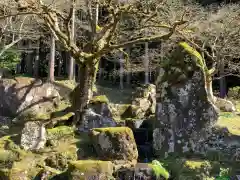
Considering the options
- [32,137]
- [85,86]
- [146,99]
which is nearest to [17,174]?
[32,137]

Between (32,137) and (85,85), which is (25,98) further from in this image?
(32,137)

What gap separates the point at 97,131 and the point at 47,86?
18.6ft

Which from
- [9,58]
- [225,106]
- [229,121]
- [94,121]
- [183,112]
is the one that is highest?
[9,58]

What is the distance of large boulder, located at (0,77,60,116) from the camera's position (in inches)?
538

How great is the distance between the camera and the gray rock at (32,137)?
9.66 meters

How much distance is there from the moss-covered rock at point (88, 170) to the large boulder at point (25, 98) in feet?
20.1

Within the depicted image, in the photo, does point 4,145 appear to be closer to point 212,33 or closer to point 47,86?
point 47,86

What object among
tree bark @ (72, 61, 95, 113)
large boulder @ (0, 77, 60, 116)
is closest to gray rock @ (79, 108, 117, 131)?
tree bark @ (72, 61, 95, 113)

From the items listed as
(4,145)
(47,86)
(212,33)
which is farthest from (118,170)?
(212,33)

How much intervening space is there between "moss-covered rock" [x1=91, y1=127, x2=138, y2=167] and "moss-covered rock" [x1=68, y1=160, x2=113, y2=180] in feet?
3.10

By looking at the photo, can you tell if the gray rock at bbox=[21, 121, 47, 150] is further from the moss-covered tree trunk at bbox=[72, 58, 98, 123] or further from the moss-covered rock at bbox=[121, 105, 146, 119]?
the moss-covered rock at bbox=[121, 105, 146, 119]

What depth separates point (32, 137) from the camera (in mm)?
9742

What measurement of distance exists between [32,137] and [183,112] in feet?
13.1

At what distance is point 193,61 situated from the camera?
958 cm
